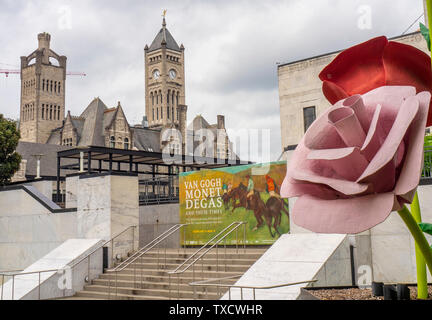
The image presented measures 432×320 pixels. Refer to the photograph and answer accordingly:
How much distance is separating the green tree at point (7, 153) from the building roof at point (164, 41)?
311ft

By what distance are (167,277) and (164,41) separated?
121373 millimetres

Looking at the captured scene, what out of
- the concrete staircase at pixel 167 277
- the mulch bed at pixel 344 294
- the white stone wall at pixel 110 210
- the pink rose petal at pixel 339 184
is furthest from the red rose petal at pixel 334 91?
the white stone wall at pixel 110 210

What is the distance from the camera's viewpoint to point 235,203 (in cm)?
1720

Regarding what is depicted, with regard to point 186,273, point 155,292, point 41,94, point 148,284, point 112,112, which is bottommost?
point 155,292

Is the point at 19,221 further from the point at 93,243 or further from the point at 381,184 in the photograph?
the point at 381,184

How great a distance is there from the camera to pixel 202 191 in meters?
18.3

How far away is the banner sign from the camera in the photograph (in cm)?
1611

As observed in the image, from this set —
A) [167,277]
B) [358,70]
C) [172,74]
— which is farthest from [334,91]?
[172,74]

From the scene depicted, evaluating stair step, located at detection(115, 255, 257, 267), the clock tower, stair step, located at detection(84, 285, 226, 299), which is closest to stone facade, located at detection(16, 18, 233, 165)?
the clock tower

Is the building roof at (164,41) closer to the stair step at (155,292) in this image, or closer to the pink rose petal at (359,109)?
the stair step at (155,292)

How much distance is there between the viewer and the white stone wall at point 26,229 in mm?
19594

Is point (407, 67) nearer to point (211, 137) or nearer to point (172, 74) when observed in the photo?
point (211, 137)

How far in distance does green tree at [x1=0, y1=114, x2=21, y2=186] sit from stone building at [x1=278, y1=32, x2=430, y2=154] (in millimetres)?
21352

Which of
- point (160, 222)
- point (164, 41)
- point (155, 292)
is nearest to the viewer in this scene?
point (155, 292)
